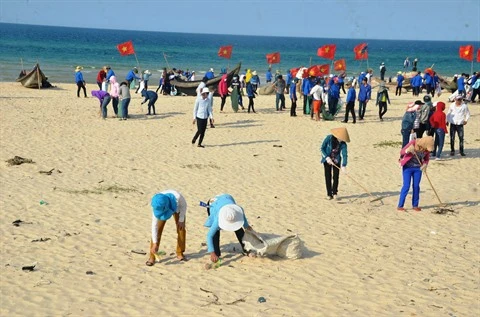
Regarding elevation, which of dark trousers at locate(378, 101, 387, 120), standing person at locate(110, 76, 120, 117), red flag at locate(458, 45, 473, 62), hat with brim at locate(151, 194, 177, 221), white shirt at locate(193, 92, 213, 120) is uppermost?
red flag at locate(458, 45, 473, 62)

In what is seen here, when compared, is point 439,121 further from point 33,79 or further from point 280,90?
point 33,79

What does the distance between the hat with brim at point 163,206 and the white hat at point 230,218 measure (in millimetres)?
565

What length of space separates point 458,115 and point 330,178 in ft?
17.3

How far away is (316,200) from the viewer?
11039 millimetres

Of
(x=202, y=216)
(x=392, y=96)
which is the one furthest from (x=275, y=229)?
(x=392, y=96)

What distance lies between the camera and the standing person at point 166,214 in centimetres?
694

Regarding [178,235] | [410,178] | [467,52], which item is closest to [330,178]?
[410,178]

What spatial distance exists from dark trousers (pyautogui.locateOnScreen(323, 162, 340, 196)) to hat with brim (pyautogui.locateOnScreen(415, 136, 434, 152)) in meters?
1.50

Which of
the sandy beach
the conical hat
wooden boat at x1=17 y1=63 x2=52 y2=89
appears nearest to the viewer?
the sandy beach

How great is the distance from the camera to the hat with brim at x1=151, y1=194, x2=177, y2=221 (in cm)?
691

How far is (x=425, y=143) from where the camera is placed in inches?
386

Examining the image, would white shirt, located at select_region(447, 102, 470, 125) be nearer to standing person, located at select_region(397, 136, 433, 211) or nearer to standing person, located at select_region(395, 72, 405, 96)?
standing person, located at select_region(397, 136, 433, 211)

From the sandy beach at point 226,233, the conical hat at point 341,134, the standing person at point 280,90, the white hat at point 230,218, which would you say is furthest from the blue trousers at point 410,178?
the standing person at point 280,90

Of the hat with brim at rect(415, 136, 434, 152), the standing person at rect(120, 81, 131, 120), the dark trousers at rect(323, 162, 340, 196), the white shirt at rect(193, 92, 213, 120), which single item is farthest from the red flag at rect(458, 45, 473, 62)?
the hat with brim at rect(415, 136, 434, 152)
